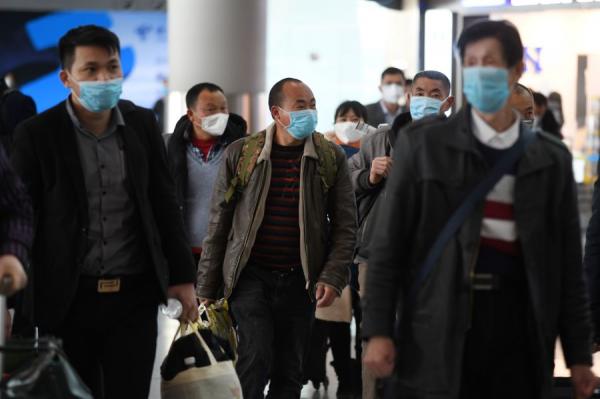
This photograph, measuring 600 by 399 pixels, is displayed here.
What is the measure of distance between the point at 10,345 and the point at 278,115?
2668mm

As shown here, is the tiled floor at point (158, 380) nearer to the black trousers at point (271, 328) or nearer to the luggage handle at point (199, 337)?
the black trousers at point (271, 328)

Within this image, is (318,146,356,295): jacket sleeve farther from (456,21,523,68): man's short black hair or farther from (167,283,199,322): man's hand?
(456,21,523,68): man's short black hair

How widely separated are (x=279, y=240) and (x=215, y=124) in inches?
82.1

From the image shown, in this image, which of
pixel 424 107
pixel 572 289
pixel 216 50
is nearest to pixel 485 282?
pixel 572 289

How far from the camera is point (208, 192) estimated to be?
7531 mm

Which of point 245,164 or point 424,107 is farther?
point 424,107

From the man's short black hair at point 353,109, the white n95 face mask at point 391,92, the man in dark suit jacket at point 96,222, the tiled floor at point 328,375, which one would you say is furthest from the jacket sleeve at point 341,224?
the white n95 face mask at point 391,92

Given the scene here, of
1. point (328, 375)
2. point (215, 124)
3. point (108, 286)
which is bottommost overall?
point (328, 375)

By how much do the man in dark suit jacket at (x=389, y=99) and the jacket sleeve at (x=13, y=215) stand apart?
23.0 ft

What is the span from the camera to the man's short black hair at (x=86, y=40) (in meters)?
4.46

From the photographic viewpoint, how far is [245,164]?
19.6 ft

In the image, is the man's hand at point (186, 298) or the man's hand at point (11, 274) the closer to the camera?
the man's hand at point (11, 274)

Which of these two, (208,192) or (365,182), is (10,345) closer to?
(365,182)

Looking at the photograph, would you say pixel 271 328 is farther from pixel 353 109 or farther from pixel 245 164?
pixel 353 109
